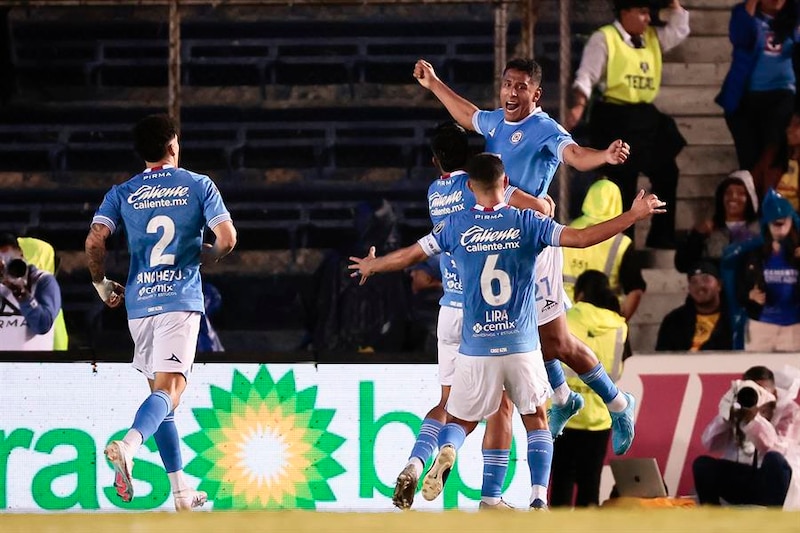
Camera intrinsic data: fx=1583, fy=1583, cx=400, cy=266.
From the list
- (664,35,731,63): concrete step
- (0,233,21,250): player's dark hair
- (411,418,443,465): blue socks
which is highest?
(664,35,731,63): concrete step

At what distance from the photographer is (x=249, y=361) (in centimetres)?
1057

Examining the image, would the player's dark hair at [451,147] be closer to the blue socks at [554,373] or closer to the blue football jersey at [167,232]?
the blue socks at [554,373]

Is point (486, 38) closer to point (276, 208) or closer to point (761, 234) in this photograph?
point (276, 208)

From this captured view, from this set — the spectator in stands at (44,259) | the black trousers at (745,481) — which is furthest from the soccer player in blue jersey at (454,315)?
the spectator in stands at (44,259)

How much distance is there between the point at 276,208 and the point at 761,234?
13.6 feet

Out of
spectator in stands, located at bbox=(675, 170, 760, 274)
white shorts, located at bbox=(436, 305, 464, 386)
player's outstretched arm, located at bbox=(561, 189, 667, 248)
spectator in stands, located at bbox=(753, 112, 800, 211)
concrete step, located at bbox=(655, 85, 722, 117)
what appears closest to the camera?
player's outstretched arm, located at bbox=(561, 189, 667, 248)

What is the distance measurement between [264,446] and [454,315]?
208 centimetres

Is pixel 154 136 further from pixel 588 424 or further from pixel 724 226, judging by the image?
pixel 724 226

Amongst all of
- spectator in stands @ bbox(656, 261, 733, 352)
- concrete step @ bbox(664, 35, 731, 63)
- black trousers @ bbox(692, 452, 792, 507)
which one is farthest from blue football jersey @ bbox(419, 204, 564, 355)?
concrete step @ bbox(664, 35, 731, 63)

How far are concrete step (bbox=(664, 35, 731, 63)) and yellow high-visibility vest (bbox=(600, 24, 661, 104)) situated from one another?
1.07 metres

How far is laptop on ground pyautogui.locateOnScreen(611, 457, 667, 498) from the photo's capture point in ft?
35.0

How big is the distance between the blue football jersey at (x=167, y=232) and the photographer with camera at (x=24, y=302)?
2.59 metres

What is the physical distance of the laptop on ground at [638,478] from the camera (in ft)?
35.0

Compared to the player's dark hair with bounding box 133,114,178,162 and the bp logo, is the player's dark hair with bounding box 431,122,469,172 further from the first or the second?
the bp logo
